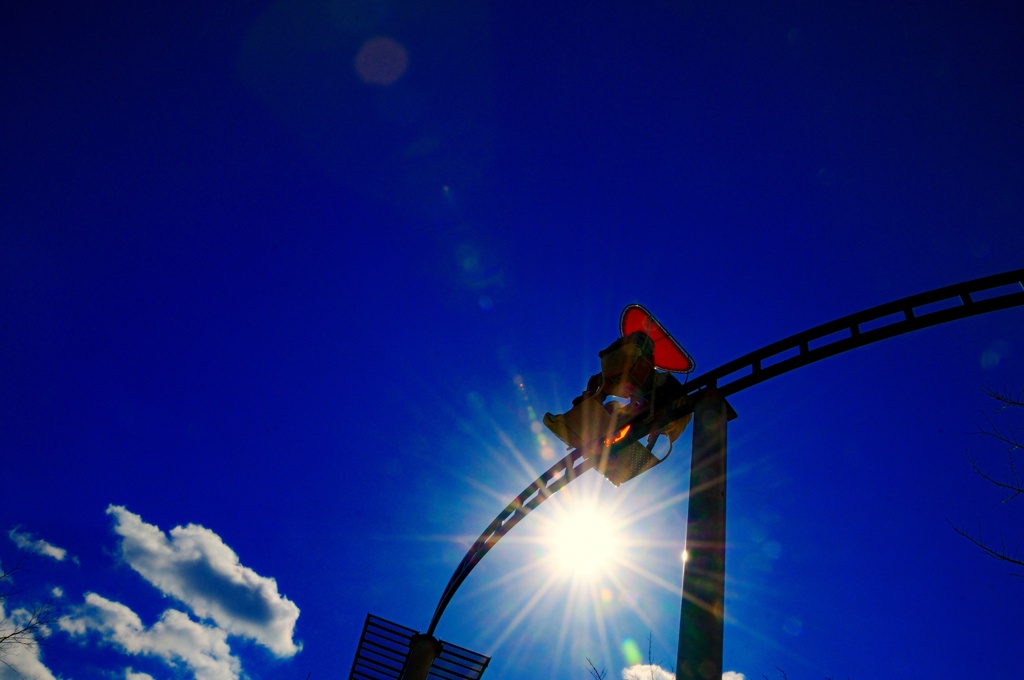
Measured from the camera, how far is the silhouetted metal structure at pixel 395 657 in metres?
9.19

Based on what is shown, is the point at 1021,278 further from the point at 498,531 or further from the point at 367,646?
the point at 367,646

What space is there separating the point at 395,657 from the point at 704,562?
25.6 ft

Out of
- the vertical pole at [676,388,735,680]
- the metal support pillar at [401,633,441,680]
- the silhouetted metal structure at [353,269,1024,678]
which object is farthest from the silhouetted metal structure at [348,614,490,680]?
the vertical pole at [676,388,735,680]

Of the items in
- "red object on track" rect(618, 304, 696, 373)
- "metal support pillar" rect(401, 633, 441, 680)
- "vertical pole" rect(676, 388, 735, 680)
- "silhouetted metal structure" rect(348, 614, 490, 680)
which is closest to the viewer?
"vertical pole" rect(676, 388, 735, 680)

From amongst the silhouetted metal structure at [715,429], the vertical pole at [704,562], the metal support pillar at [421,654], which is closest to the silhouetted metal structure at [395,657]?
the metal support pillar at [421,654]

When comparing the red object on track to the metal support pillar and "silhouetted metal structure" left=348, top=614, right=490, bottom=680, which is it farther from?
"silhouetted metal structure" left=348, top=614, right=490, bottom=680

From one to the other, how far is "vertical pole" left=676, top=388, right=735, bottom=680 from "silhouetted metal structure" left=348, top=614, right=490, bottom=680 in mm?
6567

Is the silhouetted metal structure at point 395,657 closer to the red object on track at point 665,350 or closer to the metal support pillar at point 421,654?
the metal support pillar at point 421,654

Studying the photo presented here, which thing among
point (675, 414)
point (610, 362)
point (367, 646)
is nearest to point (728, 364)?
point (675, 414)

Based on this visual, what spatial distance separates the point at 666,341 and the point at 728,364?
683mm

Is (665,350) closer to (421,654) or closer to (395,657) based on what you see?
(421,654)

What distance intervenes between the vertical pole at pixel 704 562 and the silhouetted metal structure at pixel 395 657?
6567 millimetres

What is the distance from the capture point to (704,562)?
3469 millimetres

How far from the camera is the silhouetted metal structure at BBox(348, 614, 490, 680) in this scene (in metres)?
9.19
